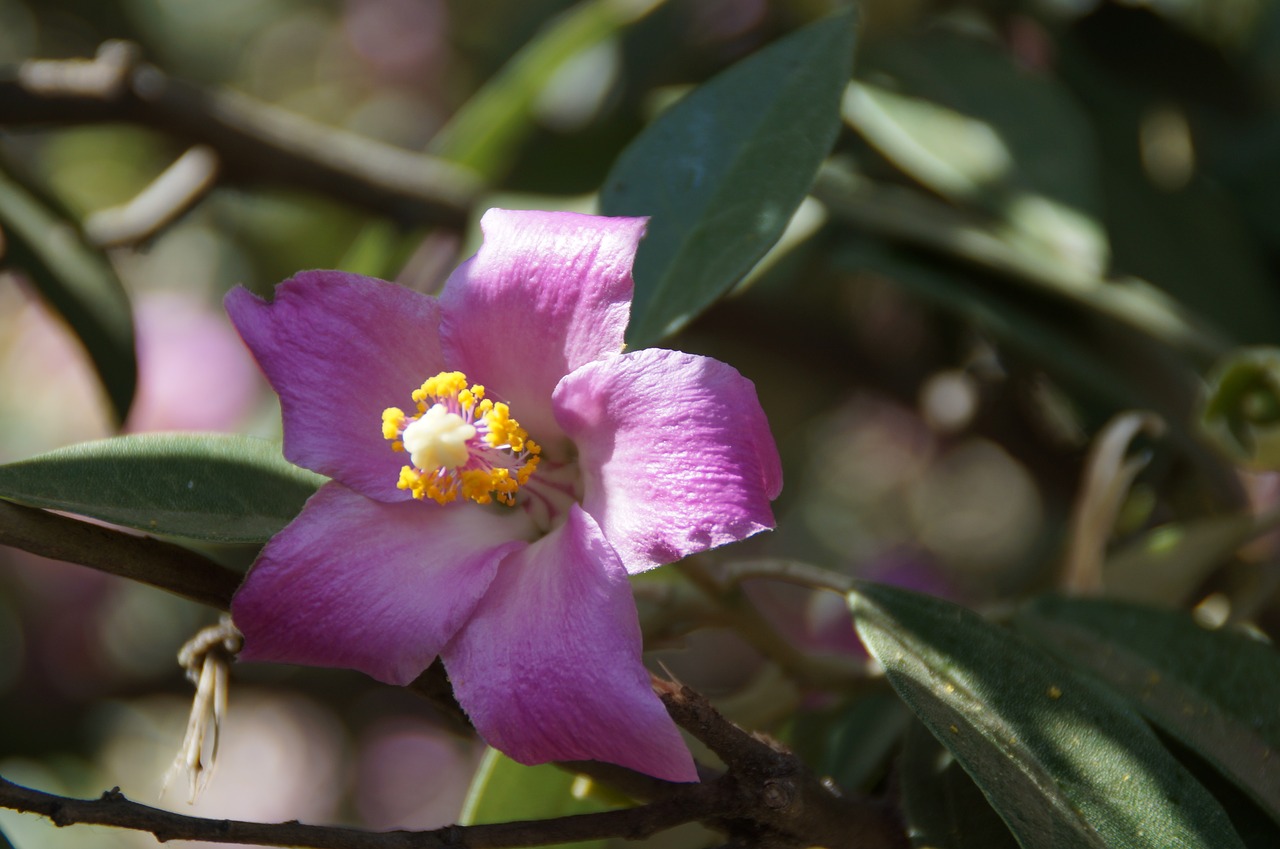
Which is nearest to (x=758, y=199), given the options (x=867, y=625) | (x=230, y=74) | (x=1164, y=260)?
(x=867, y=625)

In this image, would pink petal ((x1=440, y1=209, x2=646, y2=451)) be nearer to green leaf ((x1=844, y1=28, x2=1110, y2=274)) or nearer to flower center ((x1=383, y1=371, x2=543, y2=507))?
flower center ((x1=383, y1=371, x2=543, y2=507))

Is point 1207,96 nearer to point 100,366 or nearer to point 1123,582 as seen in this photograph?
point 1123,582

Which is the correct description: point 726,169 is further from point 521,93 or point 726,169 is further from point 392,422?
point 521,93

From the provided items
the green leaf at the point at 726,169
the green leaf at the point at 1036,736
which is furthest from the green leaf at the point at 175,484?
the green leaf at the point at 1036,736

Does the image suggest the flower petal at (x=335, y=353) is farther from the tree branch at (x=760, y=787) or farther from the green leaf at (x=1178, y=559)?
the green leaf at (x=1178, y=559)

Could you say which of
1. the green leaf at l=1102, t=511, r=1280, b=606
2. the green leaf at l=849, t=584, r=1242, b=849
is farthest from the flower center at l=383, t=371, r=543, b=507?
the green leaf at l=1102, t=511, r=1280, b=606

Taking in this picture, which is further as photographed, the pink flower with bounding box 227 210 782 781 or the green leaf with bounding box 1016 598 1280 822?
the green leaf with bounding box 1016 598 1280 822
